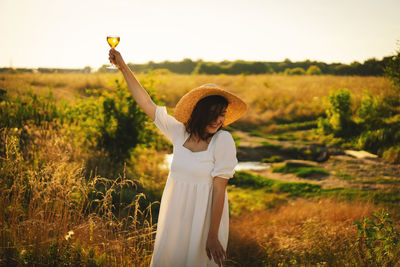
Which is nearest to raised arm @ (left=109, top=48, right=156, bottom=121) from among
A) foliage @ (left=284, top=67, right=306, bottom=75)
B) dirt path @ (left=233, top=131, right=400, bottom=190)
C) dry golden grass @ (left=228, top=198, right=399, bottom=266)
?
dry golden grass @ (left=228, top=198, right=399, bottom=266)

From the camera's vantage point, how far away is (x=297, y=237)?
4.29 metres

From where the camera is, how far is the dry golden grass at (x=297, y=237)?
347 centimetres

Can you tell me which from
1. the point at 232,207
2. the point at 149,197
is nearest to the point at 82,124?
the point at 149,197

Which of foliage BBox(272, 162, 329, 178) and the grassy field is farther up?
the grassy field

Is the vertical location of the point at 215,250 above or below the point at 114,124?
below

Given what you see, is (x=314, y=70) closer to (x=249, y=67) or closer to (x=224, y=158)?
(x=249, y=67)

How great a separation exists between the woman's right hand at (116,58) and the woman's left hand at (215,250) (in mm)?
1446

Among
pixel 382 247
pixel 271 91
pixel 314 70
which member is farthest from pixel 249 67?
pixel 382 247

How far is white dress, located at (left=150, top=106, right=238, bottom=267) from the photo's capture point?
80.1 inches

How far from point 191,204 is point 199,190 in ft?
0.38

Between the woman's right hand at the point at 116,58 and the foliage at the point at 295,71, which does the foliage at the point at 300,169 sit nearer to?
the woman's right hand at the point at 116,58

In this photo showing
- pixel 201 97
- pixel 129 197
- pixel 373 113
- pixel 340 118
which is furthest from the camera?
pixel 340 118

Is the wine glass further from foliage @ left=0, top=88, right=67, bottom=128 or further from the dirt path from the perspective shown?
the dirt path

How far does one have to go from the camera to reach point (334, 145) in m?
11.5
